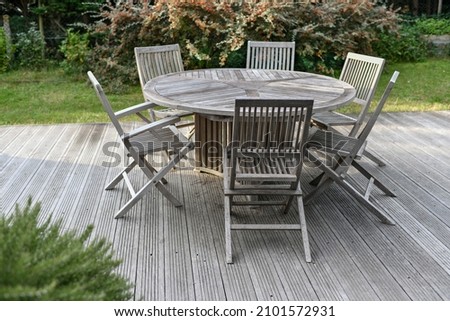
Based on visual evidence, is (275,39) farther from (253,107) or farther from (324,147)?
(253,107)

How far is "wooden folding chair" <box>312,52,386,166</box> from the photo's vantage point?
3881 mm

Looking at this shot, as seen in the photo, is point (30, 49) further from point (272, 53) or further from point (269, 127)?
point (269, 127)

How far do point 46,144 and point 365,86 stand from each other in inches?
130

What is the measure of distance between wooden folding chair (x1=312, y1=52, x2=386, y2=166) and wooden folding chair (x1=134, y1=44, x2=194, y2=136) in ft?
4.38

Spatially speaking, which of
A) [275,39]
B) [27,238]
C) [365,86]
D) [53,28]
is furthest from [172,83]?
[53,28]

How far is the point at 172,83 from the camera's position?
3898 millimetres

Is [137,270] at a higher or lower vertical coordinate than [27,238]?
lower

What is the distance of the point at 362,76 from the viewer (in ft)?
13.6

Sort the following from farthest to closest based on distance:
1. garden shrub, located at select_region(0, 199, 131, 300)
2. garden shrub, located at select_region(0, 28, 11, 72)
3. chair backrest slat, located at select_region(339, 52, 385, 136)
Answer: garden shrub, located at select_region(0, 28, 11, 72) < chair backrest slat, located at select_region(339, 52, 385, 136) < garden shrub, located at select_region(0, 199, 131, 300)

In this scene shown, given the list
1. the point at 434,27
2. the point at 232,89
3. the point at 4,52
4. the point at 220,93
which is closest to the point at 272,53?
the point at 232,89

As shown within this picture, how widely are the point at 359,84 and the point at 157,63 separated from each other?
76.9 inches

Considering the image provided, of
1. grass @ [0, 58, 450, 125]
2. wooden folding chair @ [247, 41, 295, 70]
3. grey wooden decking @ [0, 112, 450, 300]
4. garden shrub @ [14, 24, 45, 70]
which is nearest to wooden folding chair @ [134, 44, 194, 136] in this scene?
grey wooden decking @ [0, 112, 450, 300]

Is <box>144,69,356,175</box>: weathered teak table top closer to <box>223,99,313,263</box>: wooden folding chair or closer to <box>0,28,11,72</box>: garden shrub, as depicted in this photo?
<box>223,99,313,263</box>: wooden folding chair

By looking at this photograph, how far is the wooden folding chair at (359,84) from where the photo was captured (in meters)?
3.88
